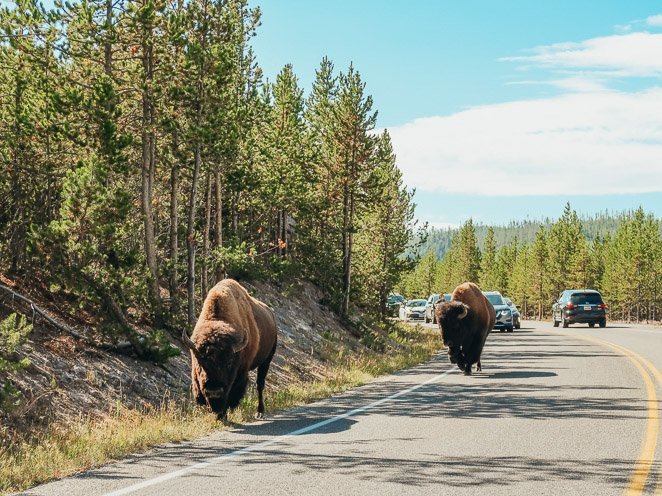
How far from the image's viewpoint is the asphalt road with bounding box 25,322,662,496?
6.71 metres

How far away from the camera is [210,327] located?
10477 millimetres

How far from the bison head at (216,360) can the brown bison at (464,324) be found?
8.07 metres

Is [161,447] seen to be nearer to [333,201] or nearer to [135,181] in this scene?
[135,181]

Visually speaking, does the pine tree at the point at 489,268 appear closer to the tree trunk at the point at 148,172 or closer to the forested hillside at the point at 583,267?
the forested hillside at the point at 583,267

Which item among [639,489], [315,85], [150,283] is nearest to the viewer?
[639,489]

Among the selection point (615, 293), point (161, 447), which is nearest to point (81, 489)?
point (161, 447)

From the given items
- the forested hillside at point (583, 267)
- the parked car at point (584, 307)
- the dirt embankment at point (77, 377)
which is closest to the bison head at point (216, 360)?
the dirt embankment at point (77, 377)

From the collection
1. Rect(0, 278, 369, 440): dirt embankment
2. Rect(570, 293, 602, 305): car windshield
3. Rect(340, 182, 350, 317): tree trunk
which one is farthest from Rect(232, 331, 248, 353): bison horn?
Rect(570, 293, 602, 305): car windshield

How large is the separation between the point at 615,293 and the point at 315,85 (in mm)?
70178

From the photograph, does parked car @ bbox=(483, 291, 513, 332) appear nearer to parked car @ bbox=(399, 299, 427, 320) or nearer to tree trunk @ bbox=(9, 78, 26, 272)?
parked car @ bbox=(399, 299, 427, 320)

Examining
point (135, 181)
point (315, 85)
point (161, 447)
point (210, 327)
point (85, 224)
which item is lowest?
point (161, 447)

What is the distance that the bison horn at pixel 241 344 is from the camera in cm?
1028

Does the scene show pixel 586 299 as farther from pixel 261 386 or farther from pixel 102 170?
pixel 102 170

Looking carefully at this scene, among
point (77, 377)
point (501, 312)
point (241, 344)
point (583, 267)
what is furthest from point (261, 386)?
point (583, 267)
